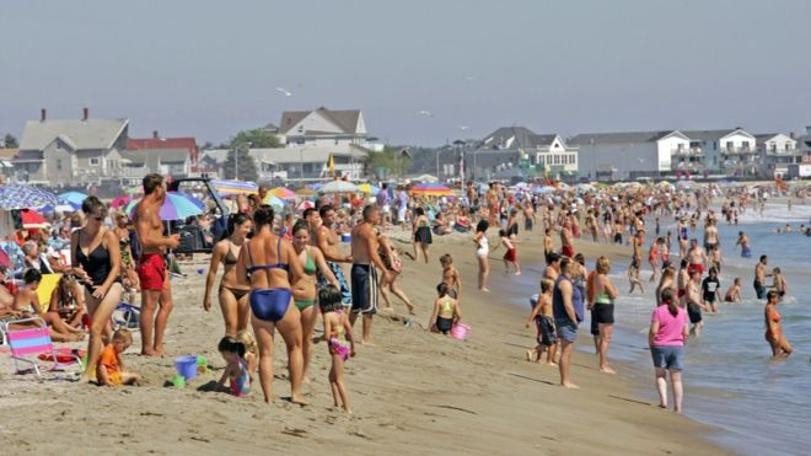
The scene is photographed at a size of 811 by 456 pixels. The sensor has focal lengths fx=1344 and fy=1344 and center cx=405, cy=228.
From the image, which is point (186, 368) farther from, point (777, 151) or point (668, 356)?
point (777, 151)

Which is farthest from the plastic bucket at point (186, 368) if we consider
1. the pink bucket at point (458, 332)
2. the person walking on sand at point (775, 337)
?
the person walking on sand at point (775, 337)

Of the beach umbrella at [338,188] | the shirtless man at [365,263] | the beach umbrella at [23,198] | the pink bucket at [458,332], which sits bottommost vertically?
the pink bucket at [458,332]

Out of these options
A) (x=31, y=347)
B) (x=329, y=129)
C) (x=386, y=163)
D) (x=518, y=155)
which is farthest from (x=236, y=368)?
(x=518, y=155)

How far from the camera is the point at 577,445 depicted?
406 inches

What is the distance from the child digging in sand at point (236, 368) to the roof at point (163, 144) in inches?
4184

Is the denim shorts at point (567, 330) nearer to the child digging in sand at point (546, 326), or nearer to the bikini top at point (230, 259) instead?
the child digging in sand at point (546, 326)

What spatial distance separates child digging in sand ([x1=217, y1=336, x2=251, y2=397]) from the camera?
9594mm

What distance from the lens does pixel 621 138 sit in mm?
171625

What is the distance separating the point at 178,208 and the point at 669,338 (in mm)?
9283

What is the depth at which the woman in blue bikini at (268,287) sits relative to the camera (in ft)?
30.5

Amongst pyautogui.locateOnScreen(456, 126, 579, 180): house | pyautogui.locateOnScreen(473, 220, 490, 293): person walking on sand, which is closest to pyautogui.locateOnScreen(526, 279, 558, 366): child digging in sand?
pyautogui.locateOnScreen(473, 220, 490, 293): person walking on sand

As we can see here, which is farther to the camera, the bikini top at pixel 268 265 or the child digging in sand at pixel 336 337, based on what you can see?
the child digging in sand at pixel 336 337

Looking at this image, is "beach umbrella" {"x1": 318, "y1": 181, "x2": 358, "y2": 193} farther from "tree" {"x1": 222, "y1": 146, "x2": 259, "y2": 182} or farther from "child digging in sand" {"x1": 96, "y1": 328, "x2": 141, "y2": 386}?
"tree" {"x1": 222, "y1": 146, "x2": 259, "y2": 182}

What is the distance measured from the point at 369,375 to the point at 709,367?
6.24 m
